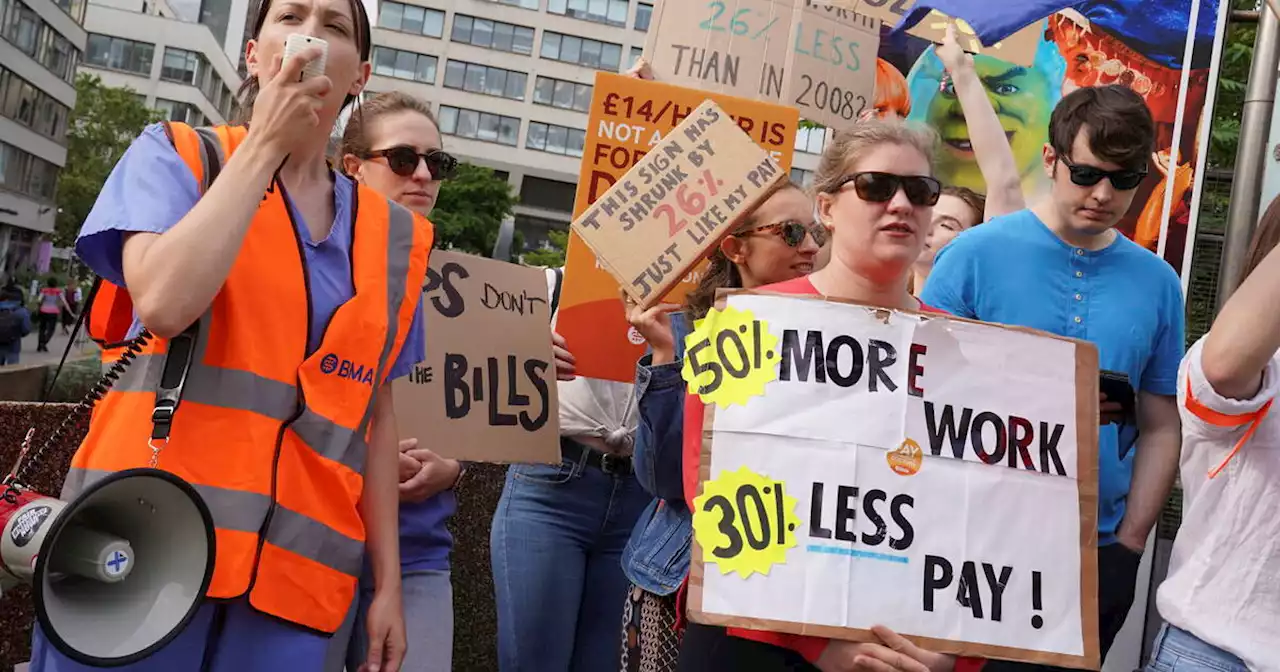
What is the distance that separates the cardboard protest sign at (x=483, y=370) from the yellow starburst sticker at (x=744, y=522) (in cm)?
107

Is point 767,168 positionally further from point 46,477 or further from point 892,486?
point 46,477

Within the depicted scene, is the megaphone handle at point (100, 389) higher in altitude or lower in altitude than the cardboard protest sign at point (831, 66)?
lower

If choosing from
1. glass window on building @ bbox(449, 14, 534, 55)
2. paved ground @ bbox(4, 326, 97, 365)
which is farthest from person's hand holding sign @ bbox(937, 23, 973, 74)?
glass window on building @ bbox(449, 14, 534, 55)

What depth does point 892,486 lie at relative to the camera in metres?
2.35

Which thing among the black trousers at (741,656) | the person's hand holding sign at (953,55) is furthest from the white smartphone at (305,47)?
the person's hand holding sign at (953,55)

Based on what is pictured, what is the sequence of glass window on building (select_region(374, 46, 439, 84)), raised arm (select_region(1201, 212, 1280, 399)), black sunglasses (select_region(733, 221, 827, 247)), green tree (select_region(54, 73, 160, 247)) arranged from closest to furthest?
raised arm (select_region(1201, 212, 1280, 399)) → black sunglasses (select_region(733, 221, 827, 247)) → green tree (select_region(54, 73, 160, 247)) → glass window on building (select_region(374, 46, 439, 84))

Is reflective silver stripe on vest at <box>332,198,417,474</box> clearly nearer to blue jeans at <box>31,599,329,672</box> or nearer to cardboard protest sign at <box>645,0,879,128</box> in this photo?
blue jeans at <box>31,599,329,672</box>

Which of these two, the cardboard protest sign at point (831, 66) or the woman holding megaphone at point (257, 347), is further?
the cardboard protest sign at point (831, 66)

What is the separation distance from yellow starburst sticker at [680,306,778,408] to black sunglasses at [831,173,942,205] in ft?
1.29

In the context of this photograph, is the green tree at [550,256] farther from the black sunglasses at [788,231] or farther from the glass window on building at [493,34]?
the black sunglasses at [788,231]

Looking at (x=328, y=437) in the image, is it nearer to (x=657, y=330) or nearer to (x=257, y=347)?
(x=257, y=347)

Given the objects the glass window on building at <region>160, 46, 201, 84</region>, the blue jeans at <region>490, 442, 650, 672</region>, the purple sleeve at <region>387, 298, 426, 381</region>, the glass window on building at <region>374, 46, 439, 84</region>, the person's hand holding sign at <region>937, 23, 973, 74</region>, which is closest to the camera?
the purple sleeve at <region>387, 298, 426, 381</region>

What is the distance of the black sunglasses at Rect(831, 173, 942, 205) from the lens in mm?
2553

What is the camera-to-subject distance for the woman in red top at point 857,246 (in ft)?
7.97
